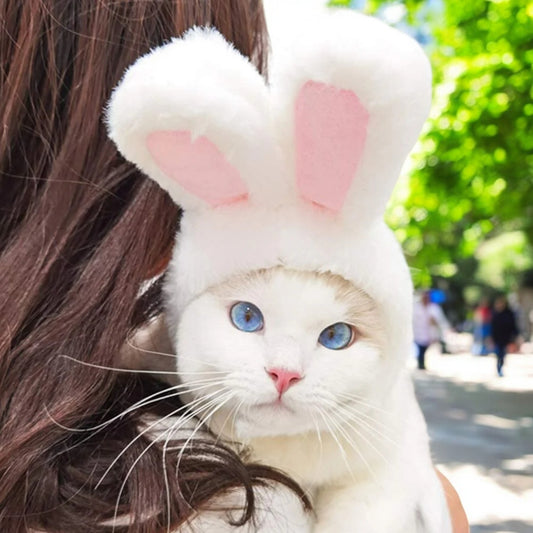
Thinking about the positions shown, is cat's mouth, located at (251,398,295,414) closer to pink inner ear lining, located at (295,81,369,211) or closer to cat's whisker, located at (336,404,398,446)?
cat's whisker, located at (336,404,398,446)

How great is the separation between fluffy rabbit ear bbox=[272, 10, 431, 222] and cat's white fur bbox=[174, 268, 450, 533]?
0.13m

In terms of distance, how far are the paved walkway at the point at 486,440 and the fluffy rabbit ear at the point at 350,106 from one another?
3.44 ft

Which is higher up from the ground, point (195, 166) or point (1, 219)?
point (195, 166)

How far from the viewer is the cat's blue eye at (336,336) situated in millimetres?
995

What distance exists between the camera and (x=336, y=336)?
100cm

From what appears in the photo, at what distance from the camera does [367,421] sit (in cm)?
105

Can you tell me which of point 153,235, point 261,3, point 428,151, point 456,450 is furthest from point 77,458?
point 428,151

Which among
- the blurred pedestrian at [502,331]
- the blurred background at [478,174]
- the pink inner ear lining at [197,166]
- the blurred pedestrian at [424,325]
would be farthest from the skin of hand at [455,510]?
the blurred pedestrian at [502,331]

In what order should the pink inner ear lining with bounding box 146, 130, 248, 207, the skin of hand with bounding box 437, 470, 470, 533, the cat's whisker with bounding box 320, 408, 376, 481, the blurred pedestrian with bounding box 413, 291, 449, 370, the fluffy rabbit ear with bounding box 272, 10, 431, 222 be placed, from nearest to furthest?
1. the fluffy rabbit ear with bounding box 272, 10, 431, 222
2. the pink inner ear lining with bounding box 146, 130, 248, 207
3. the cat's whisker with bounding box 320, 408, 376, 481
4. the skin of hand with bounding box 437, 470, 470, 533
5. the blurred pedestrian with bounding box 413, 291, 449, 370

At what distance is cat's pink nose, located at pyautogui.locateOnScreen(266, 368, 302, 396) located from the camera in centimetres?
95

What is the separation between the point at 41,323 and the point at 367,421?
462mm

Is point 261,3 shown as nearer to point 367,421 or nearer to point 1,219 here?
point 1,219

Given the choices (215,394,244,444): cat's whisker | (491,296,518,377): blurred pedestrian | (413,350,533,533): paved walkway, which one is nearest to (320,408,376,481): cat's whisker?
(215,394,244,444): cat's whisker

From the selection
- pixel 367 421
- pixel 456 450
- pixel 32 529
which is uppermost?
pixel 367 421
